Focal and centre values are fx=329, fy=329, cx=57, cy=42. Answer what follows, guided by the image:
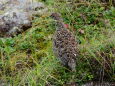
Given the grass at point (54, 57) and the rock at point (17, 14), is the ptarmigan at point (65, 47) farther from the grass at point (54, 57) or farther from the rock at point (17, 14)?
the rock at point (17, 14)

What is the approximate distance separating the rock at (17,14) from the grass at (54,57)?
0.15 m

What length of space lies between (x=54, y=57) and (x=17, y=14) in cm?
165

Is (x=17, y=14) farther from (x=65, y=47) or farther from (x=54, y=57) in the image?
(x=65, y=47)

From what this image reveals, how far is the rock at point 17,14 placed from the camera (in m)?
5.82

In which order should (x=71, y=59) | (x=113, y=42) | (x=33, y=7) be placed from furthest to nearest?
1. (x=33, y=7)
2. (x=113, y=42)
3. (x=71, y=59)

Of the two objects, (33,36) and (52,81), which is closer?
(52,81)

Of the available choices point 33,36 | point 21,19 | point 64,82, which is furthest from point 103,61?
point 21,19

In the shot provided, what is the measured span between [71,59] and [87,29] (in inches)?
57.8

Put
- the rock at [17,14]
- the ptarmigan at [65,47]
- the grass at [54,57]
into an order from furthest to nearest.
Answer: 1. the rock at [17,14]
2. the grass at [54,57]
3. the ptarmigan at [65,47]

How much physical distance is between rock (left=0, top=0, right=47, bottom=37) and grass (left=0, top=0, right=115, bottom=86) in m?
0.15

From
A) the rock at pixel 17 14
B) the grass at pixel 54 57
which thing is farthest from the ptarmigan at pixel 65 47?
the rock at pixel 17 14

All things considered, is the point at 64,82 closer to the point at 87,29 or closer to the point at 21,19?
the point at 87,29

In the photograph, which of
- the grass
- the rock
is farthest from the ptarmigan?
the rock

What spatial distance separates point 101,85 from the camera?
4340mm
